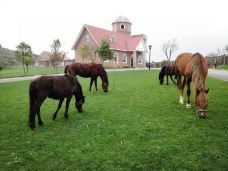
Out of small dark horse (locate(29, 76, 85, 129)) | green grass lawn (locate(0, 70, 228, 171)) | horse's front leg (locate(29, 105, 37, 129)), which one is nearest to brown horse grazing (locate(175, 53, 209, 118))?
green grass lawn (locate(0, 70, 228, 171))

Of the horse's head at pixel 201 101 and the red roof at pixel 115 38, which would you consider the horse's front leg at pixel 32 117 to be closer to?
the horse's head at pixel 201 101

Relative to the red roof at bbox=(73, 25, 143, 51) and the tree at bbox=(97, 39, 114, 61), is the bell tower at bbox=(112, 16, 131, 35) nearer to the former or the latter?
the red roof at bbox=(73, 25, 143, 51)

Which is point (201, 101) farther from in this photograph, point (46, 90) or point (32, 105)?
point (32, 105)

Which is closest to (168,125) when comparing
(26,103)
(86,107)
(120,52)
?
(86,107)

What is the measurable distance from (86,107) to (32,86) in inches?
134

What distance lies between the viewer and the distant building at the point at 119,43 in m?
48.2

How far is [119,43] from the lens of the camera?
5325 cm

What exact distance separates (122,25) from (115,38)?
14.6 m

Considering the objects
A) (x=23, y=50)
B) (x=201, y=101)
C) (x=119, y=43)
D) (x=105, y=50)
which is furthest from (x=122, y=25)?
(x=201, y=101)

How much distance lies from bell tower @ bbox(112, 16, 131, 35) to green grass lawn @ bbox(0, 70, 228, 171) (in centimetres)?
5814

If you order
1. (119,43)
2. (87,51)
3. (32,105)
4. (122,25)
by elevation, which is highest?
(122,25)

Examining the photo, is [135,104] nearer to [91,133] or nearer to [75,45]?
[91,133]

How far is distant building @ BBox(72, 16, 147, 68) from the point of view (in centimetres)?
4822

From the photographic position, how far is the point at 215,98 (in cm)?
1073
